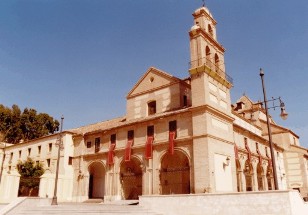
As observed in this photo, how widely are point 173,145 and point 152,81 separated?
8.69 meters

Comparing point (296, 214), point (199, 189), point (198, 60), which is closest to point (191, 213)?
point (199, 189)

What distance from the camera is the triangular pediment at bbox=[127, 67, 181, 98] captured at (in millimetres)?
27953

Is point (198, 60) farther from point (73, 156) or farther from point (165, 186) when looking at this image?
point (73, 156)

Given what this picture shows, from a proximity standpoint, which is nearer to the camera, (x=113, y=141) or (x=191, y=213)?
(x=191, y=213)

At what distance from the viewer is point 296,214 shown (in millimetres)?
14391

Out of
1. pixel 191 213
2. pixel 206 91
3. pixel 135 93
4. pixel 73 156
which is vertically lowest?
pixel 191 213

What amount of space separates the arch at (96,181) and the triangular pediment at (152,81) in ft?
28.6

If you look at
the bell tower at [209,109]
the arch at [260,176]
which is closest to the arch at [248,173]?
the arch at [260,176]

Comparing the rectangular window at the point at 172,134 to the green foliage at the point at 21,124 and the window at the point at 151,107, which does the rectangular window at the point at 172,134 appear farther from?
the green foliage at the point at 21,124

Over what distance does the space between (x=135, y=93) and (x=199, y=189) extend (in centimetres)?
1326

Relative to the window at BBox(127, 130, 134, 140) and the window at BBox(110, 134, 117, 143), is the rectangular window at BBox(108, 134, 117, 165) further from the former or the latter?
the window at BBox(127, 130, 134, 140)

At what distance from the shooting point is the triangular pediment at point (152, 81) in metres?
28.0

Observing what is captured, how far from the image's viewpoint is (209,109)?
22.4m

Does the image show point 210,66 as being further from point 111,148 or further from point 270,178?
point 270,178
